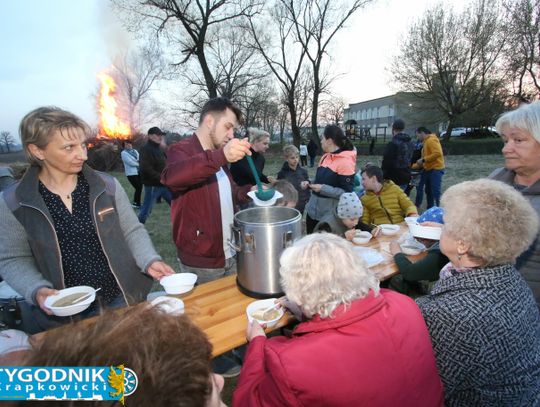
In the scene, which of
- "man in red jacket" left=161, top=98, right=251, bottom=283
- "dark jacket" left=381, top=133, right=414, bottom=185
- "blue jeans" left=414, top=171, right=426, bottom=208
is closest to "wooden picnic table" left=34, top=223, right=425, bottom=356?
"man in red jacket" left=161, top=98, right=251, bottom=283

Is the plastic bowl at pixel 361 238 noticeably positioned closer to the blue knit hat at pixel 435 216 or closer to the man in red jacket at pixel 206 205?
the blue knit hat at pixel 435 216

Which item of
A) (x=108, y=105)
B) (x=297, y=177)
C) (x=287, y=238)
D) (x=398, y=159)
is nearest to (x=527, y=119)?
(x=287, y=238)

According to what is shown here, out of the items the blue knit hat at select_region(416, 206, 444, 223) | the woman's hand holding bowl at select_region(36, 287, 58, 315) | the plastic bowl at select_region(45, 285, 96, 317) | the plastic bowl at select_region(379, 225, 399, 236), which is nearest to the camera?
the plastic bowl at select_region(45, 285, 96, 317)

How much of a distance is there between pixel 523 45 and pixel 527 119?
71.4 ft

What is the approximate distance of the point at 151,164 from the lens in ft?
20.2

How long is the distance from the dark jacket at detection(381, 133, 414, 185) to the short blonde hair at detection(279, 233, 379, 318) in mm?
5172

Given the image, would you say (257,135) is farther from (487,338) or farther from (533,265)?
(487,338)

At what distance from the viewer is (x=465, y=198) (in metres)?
1.32

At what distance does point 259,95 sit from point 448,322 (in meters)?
19.3

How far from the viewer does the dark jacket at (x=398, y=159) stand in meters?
5.80

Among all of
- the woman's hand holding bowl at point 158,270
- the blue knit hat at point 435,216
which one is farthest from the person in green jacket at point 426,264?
the woman's hand holding bowl at point 158,270

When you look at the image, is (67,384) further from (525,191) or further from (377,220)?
(377,220)

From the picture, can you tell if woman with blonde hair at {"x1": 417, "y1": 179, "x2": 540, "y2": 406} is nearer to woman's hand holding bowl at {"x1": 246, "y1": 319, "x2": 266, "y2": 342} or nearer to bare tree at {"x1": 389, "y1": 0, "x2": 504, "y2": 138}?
woman's hand holding bowl at {"x1": 246, "y1": 319, "x2": 266, "y2": 342}

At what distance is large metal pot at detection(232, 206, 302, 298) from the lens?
1.45 metres
